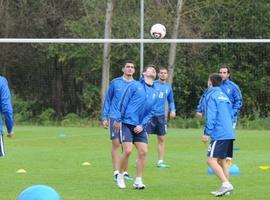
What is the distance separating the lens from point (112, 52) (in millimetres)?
40219

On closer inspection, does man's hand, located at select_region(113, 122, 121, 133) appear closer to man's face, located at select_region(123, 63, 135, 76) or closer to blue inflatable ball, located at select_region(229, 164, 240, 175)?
man's face, located at select_region(123, 63, 135, 76)

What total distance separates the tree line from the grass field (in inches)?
554

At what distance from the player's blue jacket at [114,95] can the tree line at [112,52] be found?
75.9ft

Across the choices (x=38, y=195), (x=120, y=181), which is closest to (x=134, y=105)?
(x=120, y=181)

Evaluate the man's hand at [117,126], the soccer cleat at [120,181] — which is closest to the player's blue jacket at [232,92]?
the man's hand at [117,126]

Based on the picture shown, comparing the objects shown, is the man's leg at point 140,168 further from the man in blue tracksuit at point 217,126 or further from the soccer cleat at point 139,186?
the man in blue tracksuit at point 217,126

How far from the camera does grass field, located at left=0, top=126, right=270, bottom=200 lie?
487 inches

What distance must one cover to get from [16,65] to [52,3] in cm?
395

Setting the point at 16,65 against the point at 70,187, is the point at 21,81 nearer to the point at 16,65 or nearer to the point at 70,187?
the point at 16,65

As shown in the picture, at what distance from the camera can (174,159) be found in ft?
60.4

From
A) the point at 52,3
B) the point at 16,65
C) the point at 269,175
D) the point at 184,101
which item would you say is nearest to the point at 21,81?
the point at 16,65

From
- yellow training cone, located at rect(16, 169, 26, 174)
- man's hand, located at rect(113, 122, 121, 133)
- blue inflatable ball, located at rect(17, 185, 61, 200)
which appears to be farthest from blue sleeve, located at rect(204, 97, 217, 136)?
yellow training cone, located at rect(16, 169, 26, 174)

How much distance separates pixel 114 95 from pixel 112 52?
85.2ft

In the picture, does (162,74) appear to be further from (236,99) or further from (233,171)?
(233,171)
